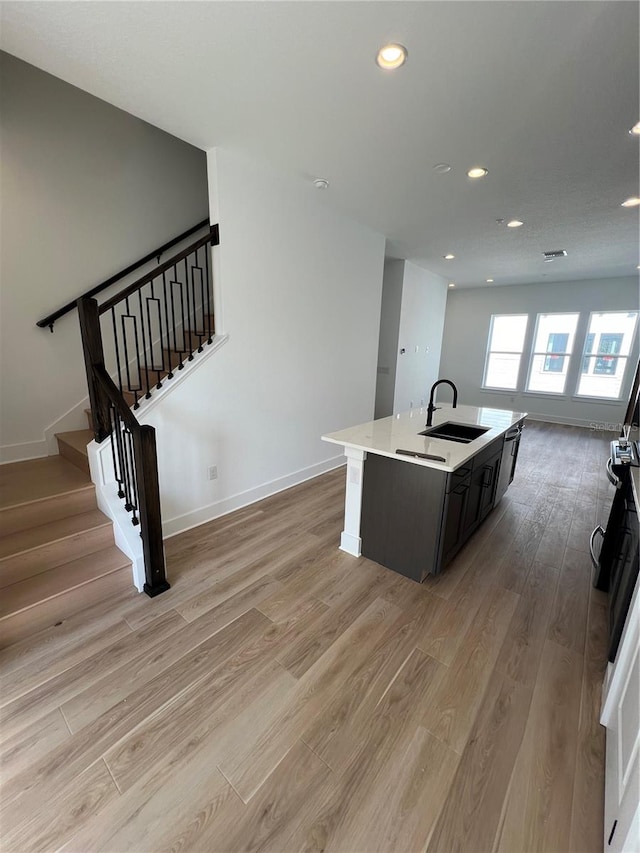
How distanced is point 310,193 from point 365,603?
3.58m

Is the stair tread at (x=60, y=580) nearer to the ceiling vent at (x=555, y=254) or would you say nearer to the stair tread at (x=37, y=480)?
the stair tread at (x=37, y=480)

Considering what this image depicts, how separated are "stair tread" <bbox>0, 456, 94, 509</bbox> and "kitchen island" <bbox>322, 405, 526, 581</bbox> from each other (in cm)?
184

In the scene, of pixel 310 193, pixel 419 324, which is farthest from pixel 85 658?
pixel 419 324

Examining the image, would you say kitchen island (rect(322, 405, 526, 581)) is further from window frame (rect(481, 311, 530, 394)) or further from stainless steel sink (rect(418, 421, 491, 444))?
window frame (rect(481, 311, 530, 394))

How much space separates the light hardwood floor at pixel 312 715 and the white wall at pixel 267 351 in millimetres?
883

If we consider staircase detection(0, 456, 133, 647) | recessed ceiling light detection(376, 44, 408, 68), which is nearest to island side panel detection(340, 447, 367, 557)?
staircase detection(0, 456, 133, 647)

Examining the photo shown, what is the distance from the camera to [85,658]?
5.52 ft

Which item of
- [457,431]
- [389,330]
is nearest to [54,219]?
[457,431]

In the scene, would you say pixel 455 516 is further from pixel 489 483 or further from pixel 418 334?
pixel 418 334

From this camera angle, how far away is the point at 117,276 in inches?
123

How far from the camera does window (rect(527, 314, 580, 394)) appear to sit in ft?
23.9

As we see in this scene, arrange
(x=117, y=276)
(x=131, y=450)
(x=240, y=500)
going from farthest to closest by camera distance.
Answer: (x=240, y=500)
(x=117, y=276)
(x=131, y=450)

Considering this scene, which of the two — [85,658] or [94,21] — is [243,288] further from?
[85,658]

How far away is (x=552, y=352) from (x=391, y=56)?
24.9 ft
